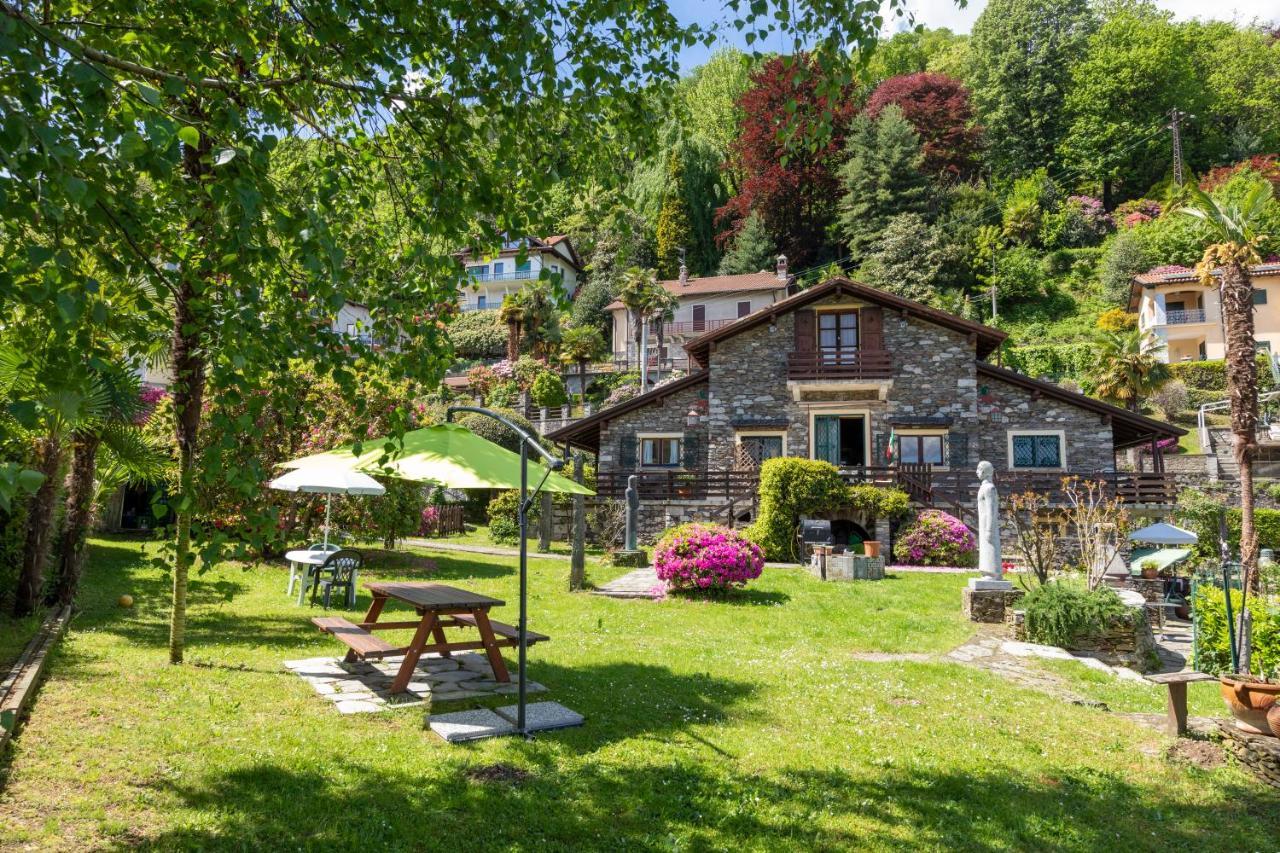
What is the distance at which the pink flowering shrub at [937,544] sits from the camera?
19469 mm

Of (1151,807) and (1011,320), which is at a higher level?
(1011,320)

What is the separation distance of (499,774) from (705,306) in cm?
4425


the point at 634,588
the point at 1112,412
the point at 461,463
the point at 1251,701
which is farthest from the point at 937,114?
the point at 461,463

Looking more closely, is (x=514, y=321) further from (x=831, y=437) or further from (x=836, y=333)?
(x=831, y=437)

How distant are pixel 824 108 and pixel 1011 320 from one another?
4539cm

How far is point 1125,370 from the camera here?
29547 mm

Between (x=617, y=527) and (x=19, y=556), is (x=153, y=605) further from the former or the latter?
(x=617, y=527)

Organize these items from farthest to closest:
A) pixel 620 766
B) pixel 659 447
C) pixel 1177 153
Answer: pixel 1177 153, pixel 659 447, pixel 620 766

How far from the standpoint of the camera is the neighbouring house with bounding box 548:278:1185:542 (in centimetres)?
2172

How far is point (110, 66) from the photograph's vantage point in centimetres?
352

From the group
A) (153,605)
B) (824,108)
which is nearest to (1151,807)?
(824,108)

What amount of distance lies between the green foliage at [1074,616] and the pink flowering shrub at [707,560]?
458 centimetres

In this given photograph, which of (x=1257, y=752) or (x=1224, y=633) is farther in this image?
(x=1224, y=633)

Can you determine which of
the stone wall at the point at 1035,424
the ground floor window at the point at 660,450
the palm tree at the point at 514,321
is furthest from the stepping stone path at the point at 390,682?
the palm tree at the point at 514,321
